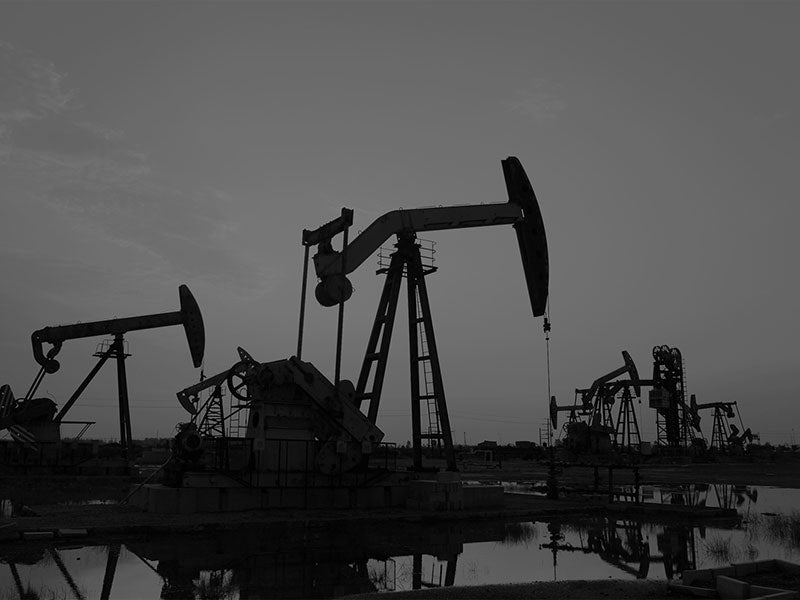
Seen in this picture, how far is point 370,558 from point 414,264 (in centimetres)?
1032

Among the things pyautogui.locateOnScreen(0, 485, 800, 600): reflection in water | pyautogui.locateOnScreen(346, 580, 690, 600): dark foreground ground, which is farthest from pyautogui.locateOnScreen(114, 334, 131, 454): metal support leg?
pyautogui.locateOnScreen(346, 580, 690, 600): dark foreground ground

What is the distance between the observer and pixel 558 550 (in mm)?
13586

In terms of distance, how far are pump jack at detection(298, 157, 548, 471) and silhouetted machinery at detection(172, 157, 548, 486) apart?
0.03 meters

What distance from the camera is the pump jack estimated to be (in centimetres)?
1902

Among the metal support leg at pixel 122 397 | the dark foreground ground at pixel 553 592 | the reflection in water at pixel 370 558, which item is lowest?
the reflection in water at pixel 370 558

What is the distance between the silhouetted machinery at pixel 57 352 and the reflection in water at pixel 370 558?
712 inches

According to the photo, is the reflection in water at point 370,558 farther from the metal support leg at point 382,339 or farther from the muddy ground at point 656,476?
the muddy ground at point 656,476

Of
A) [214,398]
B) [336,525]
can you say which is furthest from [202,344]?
[336,525]

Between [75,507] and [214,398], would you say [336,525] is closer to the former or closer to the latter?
[214,398]

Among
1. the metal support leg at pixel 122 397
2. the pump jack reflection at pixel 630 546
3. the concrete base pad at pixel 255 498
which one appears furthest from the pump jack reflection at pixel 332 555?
the metal support leg at pixel 122 397

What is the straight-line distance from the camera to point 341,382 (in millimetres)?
18922

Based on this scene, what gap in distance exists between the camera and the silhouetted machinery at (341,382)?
1762 centimetres

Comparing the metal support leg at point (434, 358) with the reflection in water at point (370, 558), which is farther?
the metal support leg at point (434, 358)

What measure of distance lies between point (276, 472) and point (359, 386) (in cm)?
365
